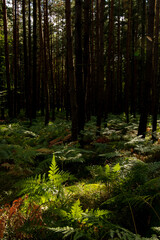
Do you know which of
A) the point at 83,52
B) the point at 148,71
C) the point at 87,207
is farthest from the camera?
the point at 83,52

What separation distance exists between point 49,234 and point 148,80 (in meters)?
7.47

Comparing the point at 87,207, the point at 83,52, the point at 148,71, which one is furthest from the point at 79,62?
the point at 87,207

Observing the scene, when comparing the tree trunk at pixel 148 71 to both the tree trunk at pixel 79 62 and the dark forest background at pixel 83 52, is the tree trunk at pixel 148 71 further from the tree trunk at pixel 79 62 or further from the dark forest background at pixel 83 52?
the tree trunk at pixel 79 62

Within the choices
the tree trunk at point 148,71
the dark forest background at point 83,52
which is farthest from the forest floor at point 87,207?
the tree trunk at point 148,71

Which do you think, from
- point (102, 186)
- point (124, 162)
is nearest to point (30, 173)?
point (102, 186)

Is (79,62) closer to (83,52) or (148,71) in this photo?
(83,52)

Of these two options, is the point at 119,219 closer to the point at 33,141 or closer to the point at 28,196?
the point at 28,196

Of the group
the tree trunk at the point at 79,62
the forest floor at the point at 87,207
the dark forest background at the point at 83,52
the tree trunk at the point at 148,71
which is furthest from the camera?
the dark forest background at the point at 83,52

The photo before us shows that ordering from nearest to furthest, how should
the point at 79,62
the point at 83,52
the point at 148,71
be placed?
the point at 79,62, the point at 148,71, the point at 83,52

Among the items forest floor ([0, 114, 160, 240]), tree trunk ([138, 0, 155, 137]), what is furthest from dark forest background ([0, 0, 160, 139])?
forest floor ([0, 114, 160, 240])

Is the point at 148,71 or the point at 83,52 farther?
the point at 83,52

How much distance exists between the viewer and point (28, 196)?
321 centimetres

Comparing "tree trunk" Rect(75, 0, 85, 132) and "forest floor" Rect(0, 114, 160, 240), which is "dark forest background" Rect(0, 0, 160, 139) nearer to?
"tree trunk" Rect(75, 0, 85, 132)

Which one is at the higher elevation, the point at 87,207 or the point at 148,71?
the point at 148,71
